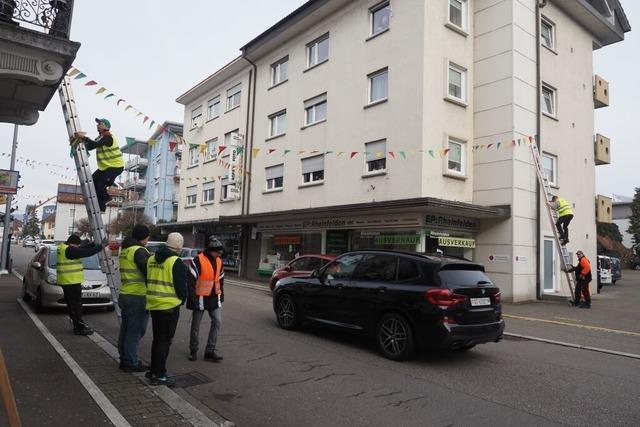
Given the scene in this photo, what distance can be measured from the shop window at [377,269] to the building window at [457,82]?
1122cm

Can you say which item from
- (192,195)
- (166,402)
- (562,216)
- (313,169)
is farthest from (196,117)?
(166,402)

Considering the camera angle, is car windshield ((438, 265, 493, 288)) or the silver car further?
the silver car

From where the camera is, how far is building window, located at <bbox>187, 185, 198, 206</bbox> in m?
30.7

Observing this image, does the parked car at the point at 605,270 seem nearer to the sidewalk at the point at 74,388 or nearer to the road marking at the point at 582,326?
the road marking at the point at 582,326

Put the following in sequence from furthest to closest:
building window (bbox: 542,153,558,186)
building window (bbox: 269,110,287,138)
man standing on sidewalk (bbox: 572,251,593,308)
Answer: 1. building window (bbox: 269,110,287,138)
2. building window (bbox: 542,153,558,186)
3. man standing on sidewalk (bbox: 572,251,593,308)

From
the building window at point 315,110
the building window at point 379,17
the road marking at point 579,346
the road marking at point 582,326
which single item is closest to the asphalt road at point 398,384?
the road marking at point 579,346

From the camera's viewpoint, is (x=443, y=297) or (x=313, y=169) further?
(x=313, y=169)

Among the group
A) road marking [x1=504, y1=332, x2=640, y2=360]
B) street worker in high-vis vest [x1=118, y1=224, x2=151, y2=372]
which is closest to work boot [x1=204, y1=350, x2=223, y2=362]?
street worker in high-vis vest [x1=118, y1=224, x2=151, y2=372]

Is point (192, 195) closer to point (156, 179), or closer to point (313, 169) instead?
point (313, 169)

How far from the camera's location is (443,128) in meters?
16.6

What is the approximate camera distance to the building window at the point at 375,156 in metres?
17.4

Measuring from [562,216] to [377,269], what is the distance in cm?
1155

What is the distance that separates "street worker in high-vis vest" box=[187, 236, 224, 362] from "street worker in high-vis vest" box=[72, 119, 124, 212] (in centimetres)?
181

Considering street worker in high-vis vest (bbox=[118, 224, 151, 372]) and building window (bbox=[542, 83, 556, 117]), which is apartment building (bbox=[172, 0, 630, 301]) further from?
street worker in high-vis vest (bbox=[118, 224, 151, 372])
